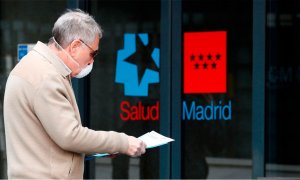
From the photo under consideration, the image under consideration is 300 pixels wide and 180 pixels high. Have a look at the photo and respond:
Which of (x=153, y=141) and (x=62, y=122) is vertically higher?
(x=62, y=122)

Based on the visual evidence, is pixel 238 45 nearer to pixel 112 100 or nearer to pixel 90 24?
pixel 112 100

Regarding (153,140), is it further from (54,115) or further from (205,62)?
(205,62)

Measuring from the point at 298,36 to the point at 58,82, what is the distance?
11.0ft

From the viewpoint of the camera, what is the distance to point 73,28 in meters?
2.87

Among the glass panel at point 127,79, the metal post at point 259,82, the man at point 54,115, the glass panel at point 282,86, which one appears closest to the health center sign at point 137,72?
the glass panel at point 127,79

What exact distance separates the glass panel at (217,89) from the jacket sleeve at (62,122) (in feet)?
10.2

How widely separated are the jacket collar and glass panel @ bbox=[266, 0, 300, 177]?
10.1 feet

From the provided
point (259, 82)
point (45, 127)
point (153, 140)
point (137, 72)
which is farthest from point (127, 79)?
point (45, 127)

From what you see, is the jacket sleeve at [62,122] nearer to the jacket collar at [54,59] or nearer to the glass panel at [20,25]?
the jacket collar at [54,59]

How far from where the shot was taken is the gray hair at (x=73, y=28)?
2.87 m

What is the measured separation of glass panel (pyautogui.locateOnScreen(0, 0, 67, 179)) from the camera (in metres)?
6.45

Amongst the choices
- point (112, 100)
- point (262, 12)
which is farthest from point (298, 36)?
point (112, 100)

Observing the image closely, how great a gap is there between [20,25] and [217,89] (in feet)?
7.06

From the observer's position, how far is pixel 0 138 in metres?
6.72
